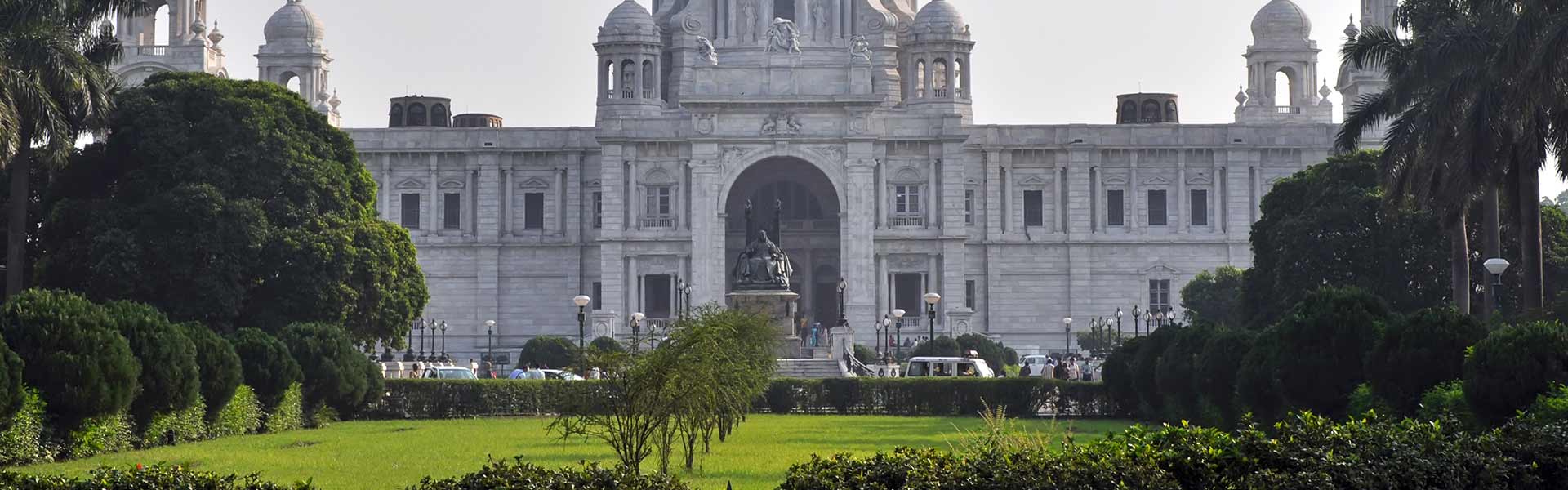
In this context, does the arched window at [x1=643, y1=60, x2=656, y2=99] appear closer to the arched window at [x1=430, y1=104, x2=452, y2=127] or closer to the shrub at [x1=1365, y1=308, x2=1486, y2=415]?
the arched window at [x1=430, y1=104, x2=452, y2=127]

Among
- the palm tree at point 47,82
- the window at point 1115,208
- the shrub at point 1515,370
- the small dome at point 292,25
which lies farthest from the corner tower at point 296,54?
the shrub at point 1515,370

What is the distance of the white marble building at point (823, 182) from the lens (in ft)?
272

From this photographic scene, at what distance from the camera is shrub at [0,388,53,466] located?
28.0m

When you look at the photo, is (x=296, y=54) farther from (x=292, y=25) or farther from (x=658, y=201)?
(x=658, y=201)

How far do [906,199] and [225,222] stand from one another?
1525 inches

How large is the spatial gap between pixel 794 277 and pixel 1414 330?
201ft

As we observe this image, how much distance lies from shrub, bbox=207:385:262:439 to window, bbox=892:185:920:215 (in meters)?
47.8

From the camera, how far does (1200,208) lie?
9000cm

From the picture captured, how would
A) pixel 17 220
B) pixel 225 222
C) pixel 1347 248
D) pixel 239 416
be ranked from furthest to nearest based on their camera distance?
pixel 1347 248, pixel 225 222, pixel 17 220, pixel 239 416

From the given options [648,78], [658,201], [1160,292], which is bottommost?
[1160,292]

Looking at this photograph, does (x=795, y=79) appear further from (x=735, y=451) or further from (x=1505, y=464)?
(x=1505, y=464)

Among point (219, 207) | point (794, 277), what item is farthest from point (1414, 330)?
point (794, 277)

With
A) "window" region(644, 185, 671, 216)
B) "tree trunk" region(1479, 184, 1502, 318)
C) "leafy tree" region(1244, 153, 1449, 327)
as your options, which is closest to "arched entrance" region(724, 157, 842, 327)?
"window" region(644, 185, 671, 216)

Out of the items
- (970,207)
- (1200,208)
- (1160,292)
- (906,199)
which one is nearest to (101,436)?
(906,199)
